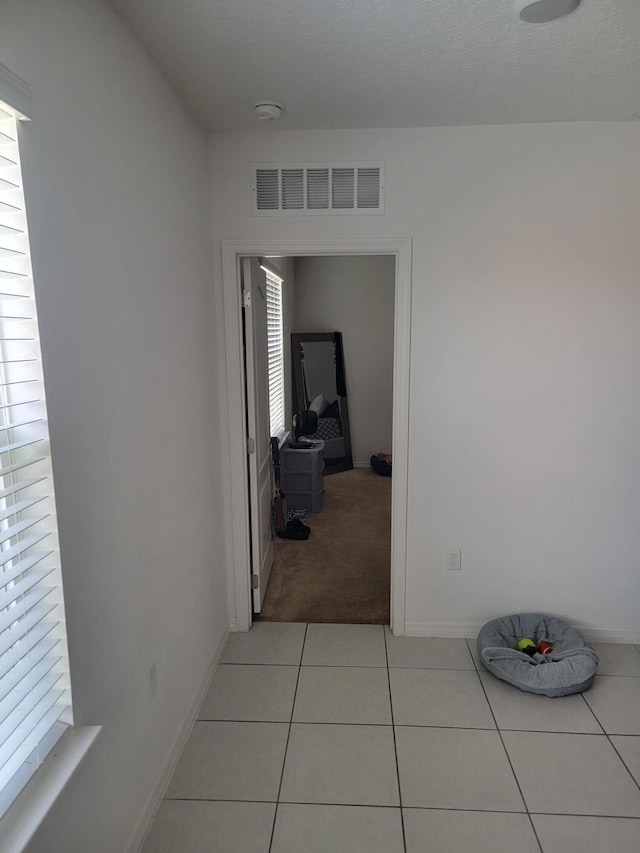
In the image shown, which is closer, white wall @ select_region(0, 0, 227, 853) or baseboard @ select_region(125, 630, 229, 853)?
white wall @ select_region(0, 0, 227, 853)

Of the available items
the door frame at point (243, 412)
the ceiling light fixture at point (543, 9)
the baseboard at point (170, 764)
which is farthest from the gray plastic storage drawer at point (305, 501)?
the ceiling light fixture at point (543, 9)

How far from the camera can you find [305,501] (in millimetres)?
4887

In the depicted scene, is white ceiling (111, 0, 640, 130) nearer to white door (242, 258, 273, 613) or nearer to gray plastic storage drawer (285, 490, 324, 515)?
white door (242, 258, 273, 613)

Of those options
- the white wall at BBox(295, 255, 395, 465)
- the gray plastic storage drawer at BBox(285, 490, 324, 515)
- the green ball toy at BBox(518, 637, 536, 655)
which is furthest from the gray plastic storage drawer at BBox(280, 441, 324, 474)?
the green ball toy at BBox(518, 637, 536, 655)

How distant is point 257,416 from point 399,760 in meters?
1.76

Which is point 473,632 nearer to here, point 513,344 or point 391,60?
point 513,344

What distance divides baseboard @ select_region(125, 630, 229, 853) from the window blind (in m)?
2.68

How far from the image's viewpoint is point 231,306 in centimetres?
274

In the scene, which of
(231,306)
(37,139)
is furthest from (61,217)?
(231,306)

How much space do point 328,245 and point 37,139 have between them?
165 centimetres

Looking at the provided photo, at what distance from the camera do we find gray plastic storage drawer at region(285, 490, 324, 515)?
16.0ft

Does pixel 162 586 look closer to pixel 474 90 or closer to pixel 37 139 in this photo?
pixel 37 139

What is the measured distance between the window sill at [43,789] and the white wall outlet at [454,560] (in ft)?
6.36

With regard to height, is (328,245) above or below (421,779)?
above
